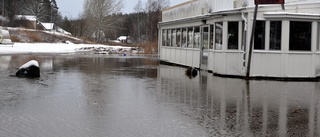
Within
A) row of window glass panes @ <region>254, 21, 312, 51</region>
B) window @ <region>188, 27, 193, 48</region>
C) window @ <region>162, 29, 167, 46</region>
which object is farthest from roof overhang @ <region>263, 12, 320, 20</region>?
window @ <region>162, 29, 167, 46</region>

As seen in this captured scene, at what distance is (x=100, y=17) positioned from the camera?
86.6m

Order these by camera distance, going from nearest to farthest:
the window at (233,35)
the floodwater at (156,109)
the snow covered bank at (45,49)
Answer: the floodwater at (156,109) → the window at (233,35) → the snow covered bank at (45,49)

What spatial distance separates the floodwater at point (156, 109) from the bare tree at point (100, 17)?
73.1 metres

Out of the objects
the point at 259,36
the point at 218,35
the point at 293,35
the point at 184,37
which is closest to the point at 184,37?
the point at 184,37

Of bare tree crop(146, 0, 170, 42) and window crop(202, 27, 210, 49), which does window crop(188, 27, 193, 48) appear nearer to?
window crop(202, 27, 210, 49)

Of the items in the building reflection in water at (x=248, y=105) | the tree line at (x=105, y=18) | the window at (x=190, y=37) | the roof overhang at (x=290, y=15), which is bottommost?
the building reflection in water at (x=248, y=105)

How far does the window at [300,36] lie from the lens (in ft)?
53.1

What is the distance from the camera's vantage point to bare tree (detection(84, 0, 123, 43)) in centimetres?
8681

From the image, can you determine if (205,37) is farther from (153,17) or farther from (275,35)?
(153,17)

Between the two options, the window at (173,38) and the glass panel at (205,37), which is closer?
the glass panel at (205,37)

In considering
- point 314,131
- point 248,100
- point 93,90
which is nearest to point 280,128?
point 314,131

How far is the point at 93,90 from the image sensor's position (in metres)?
12.7

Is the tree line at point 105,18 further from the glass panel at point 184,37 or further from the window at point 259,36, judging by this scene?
the window at point 259,36

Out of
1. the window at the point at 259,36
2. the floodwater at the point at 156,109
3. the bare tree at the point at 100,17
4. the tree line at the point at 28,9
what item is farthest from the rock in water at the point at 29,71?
the tree line at the point at 28,9
